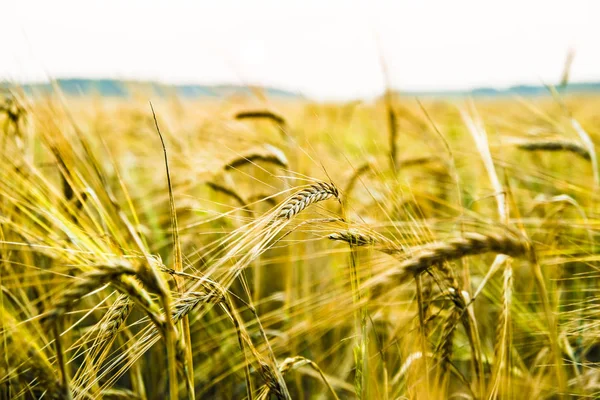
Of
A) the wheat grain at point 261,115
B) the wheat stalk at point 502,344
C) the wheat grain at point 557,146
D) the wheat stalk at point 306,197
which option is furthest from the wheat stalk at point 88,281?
the wheat grain at point 557,146

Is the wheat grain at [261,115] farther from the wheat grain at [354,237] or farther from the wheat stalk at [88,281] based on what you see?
the wheat stalk at [88,281]

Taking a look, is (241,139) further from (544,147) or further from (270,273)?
(544,147)

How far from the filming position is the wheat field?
2.43 ft

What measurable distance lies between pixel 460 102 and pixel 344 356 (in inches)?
41.5

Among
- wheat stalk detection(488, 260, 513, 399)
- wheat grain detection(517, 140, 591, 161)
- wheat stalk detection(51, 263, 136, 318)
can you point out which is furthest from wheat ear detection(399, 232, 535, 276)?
wheat grain detection(517, 140, 591, 161)

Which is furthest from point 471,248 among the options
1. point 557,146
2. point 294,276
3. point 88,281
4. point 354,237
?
point 294,276

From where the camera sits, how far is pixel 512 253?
0.76m

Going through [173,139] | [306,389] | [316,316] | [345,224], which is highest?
[173,139]

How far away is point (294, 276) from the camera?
2.01 m

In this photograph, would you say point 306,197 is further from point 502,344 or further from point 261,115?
point 261,115

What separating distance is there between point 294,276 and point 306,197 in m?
1.24

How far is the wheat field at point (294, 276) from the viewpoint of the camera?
2.43ft

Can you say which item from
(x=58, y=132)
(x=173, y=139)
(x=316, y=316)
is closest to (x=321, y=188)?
(x=316, y=316)

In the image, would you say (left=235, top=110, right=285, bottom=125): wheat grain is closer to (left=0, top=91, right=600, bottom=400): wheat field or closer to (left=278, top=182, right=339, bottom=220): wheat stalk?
(left=0, top=91, right=600, bottom=400): wheat field
